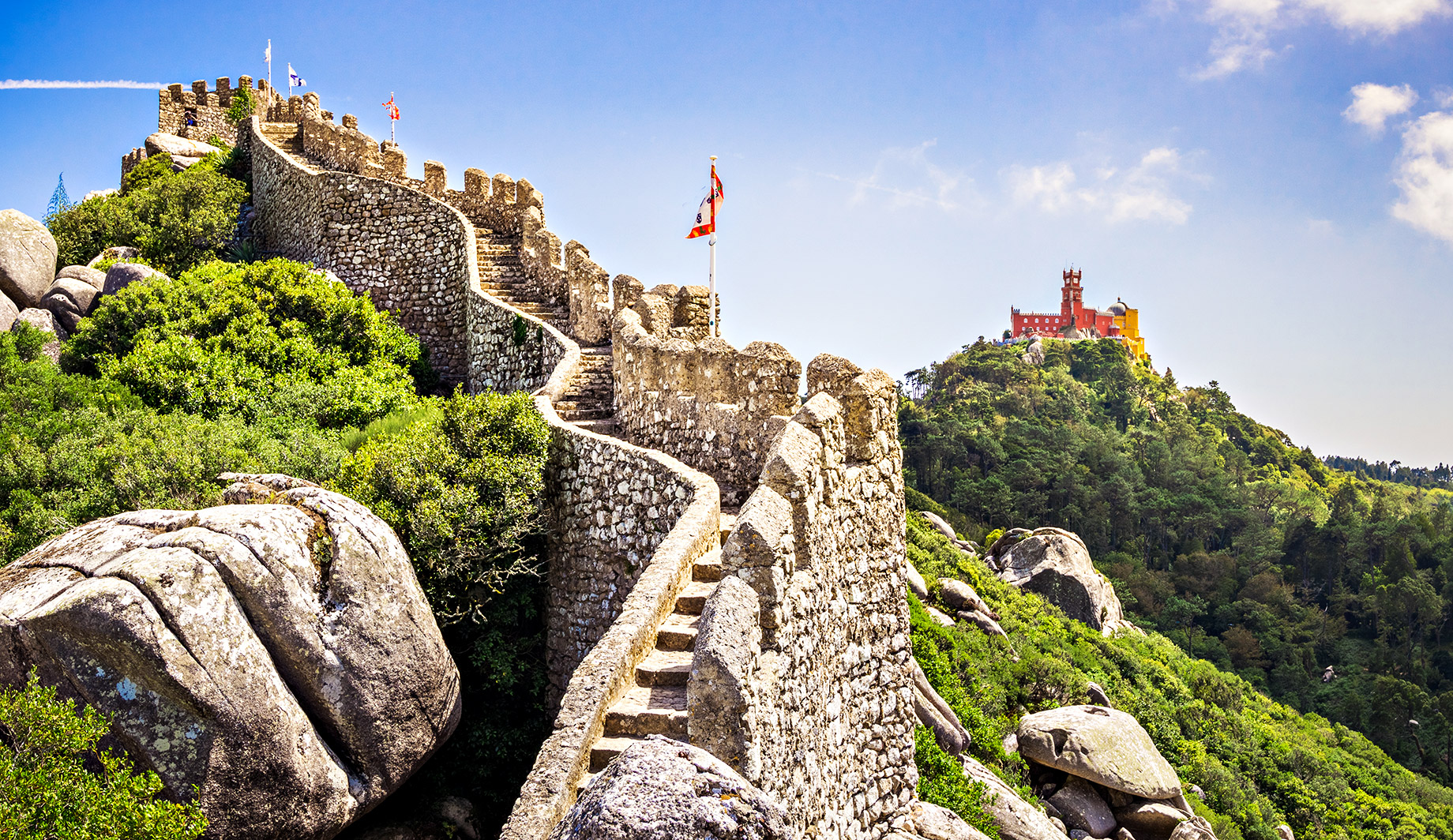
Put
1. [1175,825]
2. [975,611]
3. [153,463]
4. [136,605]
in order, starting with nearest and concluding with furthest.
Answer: [136,605] < [153,463] < [1175,825] < [975,611]

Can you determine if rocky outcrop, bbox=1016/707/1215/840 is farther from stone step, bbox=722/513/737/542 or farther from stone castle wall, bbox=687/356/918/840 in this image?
stone step, bbox=722/513/737/542

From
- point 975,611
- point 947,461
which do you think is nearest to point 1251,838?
point 975,611

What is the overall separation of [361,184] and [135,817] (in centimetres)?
1672

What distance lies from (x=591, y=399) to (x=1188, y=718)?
75.2 ft

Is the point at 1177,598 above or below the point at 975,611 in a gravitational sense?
below

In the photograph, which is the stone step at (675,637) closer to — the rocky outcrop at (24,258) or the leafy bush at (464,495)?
the leafy bush at (464,495)

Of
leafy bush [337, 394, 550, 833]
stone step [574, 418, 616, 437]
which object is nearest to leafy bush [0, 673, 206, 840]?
leafy bush [337, 394, 550, 833]

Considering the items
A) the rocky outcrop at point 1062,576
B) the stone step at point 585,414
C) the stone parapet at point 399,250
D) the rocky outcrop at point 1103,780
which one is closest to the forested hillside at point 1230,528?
the rocky outcrop at point 1062,576

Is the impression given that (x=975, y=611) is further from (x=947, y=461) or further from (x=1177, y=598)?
(x=947, y=461)

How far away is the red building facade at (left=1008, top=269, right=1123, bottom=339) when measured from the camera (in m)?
113

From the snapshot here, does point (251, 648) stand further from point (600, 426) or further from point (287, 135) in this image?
point (287, 135)

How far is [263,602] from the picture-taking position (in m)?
9.23

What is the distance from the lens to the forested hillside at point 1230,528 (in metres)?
44.5

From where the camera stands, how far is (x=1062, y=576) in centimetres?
3547
